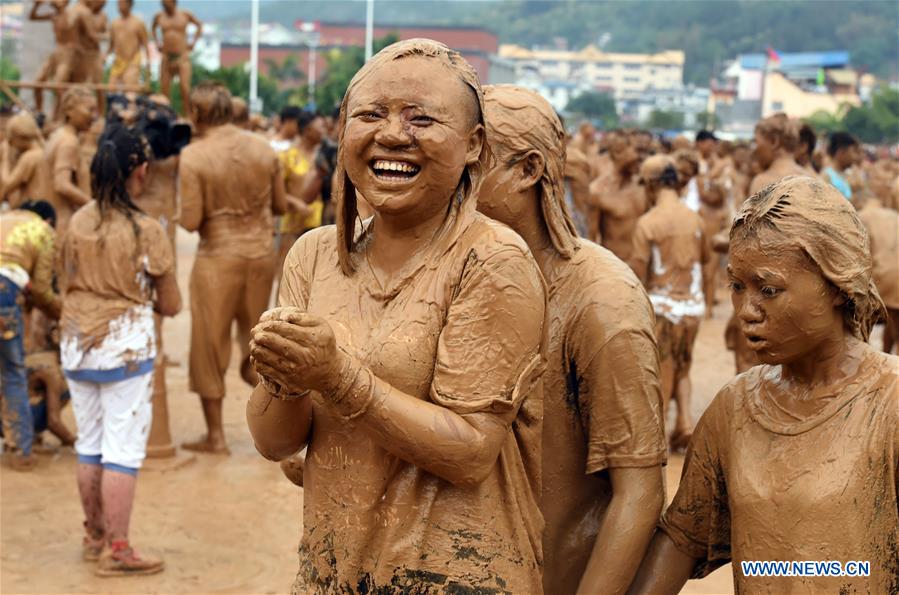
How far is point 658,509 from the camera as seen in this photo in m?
2.82

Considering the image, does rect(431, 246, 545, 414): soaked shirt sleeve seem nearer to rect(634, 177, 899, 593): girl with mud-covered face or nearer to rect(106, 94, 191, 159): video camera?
rect(634, 177, 899, 593): girl with mud-covered face

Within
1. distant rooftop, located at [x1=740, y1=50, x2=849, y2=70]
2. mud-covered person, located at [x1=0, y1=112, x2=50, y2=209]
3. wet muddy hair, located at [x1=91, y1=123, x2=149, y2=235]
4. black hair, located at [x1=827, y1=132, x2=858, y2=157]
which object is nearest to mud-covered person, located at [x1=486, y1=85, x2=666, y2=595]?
wet muddy hair, located at [x1=91, y1=123, x2=149, y2=235]

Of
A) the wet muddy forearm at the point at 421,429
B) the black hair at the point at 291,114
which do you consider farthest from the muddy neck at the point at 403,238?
the black hair at the point at 291,114

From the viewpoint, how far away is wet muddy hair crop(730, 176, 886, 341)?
245cm

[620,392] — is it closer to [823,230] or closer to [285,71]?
[823,230]

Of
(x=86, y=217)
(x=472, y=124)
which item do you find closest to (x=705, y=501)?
(x=472, y=124)

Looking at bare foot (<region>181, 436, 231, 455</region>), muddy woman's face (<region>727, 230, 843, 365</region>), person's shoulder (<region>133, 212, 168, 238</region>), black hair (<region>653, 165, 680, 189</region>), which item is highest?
muddy woman's face (<region>727, 230, 843, 365</region>)

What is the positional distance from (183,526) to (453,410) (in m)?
5.40

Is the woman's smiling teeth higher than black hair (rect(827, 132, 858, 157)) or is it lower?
higher

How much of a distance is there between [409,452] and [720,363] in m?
11.0

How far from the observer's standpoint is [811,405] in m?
2.50

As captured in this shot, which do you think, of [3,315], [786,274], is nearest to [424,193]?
[786,274]

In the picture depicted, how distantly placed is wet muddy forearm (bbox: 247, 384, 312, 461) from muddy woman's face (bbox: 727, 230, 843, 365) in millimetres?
903

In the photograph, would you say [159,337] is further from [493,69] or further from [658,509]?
[493,69]
